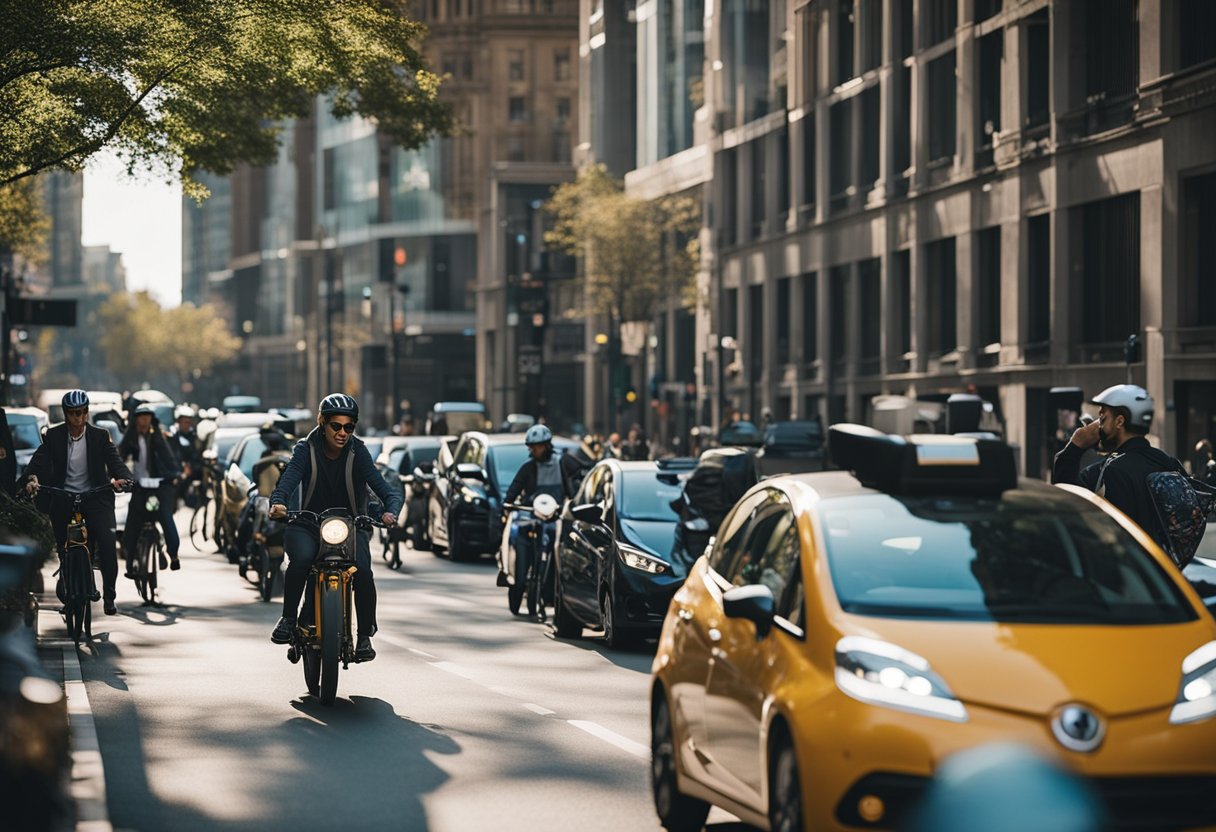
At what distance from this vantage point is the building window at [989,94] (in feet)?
166

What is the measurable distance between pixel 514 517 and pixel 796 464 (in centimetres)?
2347

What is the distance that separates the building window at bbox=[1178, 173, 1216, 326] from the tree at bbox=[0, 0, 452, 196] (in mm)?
15901

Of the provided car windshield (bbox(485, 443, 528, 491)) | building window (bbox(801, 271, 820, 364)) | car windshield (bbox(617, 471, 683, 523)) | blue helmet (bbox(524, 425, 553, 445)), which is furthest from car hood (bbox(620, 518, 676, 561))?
building window (bbox(801, 271, 820, 364))

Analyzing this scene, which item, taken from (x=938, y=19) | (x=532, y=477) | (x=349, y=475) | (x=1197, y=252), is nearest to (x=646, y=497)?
(x=532, y=477)

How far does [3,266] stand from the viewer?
7319 cm

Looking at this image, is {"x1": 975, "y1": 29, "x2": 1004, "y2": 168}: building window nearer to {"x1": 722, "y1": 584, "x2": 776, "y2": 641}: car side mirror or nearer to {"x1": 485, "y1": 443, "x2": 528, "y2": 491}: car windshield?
{"x1": 485, "y1": 443, "x2": 528, "y2": 491}: car windshield

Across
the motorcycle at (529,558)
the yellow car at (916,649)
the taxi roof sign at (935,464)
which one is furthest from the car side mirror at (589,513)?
the taxi roof sign at (935,464)

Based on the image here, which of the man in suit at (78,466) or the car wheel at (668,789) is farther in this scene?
the man in suit at (78,466)

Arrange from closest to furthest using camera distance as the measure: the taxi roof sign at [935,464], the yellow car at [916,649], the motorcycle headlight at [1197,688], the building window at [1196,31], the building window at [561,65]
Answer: the yellow car at [916,649] < the motorcycle headlight at [1197,688] < the taxi roof sign at [935,464] < the building window at [1196,31] < the building window at [561,65]

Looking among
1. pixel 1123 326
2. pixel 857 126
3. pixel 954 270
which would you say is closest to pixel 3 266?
pixel 857 126

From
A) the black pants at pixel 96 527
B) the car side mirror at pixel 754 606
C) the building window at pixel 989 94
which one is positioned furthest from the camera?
the building window at pixel 989 94

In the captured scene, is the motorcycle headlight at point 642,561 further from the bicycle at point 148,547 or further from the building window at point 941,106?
the building window at point 941,106

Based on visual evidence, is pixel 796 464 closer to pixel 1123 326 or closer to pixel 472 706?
pixel 1123 326

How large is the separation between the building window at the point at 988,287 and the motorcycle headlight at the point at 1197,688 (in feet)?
144
